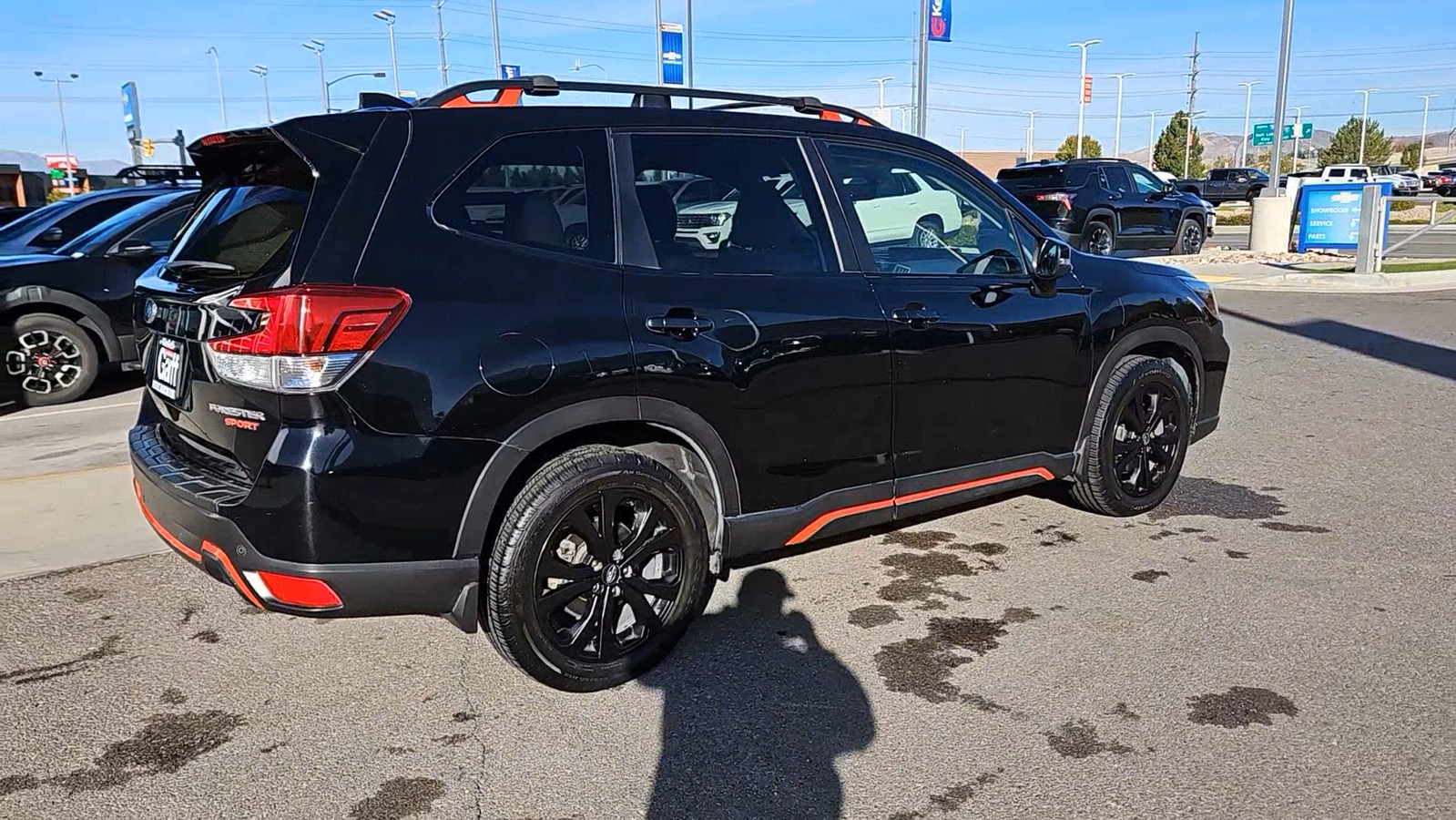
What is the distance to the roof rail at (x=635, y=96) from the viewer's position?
137 inches

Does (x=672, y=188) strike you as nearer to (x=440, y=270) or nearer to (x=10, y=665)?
(x=440, y=270)

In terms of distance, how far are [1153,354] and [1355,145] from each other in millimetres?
92640

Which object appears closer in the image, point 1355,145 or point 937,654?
point 937,654

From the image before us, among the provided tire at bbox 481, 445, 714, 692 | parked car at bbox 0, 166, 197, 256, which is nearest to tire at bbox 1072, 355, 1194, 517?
tire at bbox 481, 445, 714, 692

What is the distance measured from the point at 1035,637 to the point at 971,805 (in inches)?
45.6

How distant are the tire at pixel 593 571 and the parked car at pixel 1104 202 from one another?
1618 cm

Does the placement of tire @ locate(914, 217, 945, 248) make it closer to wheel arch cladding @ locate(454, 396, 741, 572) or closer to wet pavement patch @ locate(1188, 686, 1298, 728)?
wheel arch cladding @ locate(454, 396, 741, 572)

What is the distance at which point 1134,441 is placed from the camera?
16.6 feet

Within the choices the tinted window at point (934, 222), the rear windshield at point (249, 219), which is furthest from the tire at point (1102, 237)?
the rear windshield at point (249, 219)

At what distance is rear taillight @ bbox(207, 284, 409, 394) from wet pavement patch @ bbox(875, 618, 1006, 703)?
6.48 feet

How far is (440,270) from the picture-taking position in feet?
10.2

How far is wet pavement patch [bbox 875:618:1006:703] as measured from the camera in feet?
11.5

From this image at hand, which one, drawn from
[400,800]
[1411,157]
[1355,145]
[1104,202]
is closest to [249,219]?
[400,800]

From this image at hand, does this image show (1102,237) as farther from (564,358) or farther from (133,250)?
(564,358)
